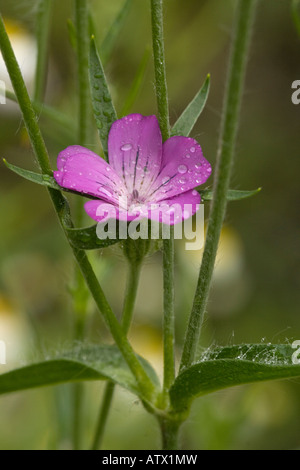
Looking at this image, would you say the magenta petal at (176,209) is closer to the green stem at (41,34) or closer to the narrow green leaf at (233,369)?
the narrow green leaf at (233,369)

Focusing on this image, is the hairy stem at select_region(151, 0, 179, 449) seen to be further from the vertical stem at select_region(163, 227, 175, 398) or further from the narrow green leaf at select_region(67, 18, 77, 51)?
the narrow green leaf at select_region(67, 18, 77, 51)

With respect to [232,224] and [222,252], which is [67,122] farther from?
[232,224]

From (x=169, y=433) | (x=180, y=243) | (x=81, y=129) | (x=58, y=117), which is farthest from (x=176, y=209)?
(x=180, y=243)

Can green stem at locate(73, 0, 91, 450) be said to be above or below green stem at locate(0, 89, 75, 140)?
below

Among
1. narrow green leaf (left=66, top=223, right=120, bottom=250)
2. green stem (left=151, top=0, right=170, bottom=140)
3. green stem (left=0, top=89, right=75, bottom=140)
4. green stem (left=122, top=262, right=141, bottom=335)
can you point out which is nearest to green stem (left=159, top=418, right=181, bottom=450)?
green stem (left=122, top=262, right=141, bottom=335)

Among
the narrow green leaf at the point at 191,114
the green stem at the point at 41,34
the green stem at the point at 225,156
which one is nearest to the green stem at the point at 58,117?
the green stem at the point at 41,34

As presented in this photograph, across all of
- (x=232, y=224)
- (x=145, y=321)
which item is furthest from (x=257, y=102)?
(x=145, y=321)

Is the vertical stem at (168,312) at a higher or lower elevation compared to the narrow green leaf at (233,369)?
higher
